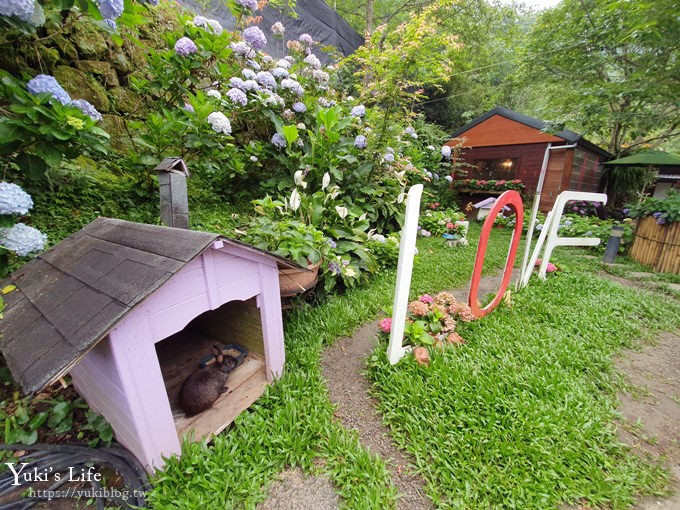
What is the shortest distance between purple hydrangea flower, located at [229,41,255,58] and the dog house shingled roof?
2.45m

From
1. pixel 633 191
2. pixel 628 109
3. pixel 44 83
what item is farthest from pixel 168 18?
pixel 633 191

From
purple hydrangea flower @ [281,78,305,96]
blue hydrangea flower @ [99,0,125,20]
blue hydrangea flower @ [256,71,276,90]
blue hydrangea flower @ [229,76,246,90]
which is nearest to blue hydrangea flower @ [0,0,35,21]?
blue hydrangea flower @ [99,0,125,20]

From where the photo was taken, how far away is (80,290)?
40.6 inches

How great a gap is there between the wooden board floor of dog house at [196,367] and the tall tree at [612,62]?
6.18 meters

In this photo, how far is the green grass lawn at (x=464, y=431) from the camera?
1.18 metres

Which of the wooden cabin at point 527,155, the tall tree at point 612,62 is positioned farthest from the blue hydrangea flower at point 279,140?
the wooden cabin at point 527,155

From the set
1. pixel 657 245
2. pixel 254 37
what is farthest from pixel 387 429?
pixel 657 245

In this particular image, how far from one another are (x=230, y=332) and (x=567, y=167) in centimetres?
1001

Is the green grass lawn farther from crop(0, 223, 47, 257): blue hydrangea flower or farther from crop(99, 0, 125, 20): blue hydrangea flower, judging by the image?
crop(99, 0, 125, 20): blue hydrangea flower

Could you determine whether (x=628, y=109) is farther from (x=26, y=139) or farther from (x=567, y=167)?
(x=26, y=139)

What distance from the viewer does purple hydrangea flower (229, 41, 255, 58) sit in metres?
2.77

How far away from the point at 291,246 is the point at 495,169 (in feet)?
32.2

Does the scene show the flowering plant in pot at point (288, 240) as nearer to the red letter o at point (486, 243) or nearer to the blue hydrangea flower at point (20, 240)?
the blue hydrangea flower at point (20, 240)

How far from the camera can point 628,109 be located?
6.07m
